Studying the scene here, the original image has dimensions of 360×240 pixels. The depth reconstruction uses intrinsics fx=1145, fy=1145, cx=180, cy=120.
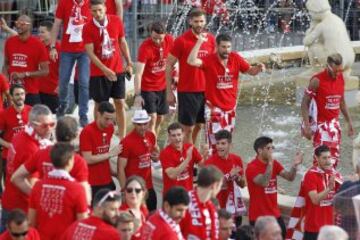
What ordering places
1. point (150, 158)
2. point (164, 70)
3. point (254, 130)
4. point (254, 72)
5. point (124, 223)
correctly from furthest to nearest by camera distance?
point (254, 130) < point (164, 70) < point (254, 72) < point (150, 158) < point (124, 223)

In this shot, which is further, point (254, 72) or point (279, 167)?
point (254, 72)

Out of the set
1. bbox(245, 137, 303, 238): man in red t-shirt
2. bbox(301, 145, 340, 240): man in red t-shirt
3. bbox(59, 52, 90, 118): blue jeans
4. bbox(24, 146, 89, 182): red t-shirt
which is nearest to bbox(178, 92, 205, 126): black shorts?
bbox(59, 52, 90, 118): blue jeans

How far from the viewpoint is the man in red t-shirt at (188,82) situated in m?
12.7

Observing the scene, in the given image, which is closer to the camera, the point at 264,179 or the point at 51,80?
the point at 264,179

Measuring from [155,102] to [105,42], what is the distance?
3.53 feet

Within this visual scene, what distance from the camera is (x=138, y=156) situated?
11164mm

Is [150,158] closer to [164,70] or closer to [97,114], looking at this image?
[97,114]

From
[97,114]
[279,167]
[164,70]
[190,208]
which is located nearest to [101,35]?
[164,70]

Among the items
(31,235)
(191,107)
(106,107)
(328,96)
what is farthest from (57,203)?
(328,96)

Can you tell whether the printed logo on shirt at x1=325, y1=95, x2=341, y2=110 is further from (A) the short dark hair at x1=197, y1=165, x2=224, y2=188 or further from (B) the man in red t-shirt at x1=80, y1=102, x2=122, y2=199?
(A) the short dark hair at x1=197, y1=165, x2=224, y2=188

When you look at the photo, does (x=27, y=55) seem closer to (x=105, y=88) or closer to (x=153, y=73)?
(x=105, y=88)

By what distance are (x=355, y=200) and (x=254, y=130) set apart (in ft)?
24.4

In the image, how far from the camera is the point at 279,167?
11.0m

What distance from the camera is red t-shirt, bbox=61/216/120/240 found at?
829 centimetres
